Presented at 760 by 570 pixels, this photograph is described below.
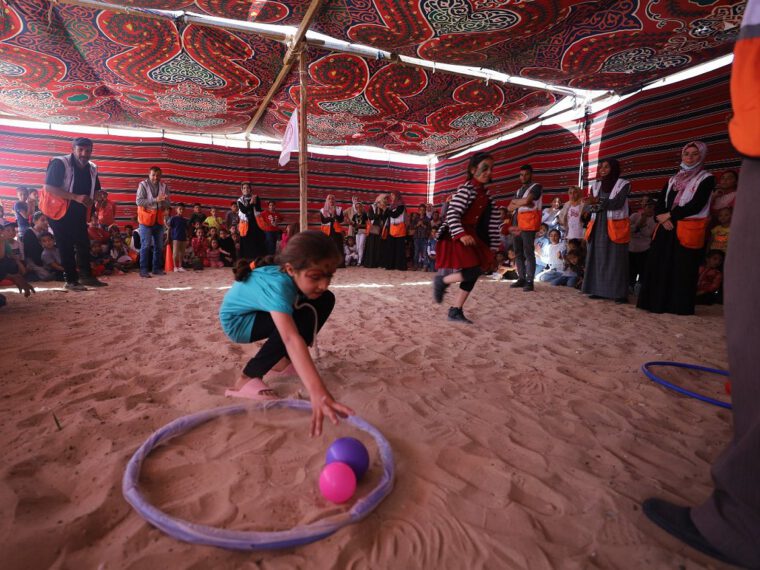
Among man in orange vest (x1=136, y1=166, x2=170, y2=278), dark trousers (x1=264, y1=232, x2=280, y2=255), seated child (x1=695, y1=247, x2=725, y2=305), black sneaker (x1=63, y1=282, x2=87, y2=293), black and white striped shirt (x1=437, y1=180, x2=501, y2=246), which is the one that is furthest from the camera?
dark trousers (x1=264, y1=232, x2=280, y2=255)

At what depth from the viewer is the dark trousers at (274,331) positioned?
207 centimetres

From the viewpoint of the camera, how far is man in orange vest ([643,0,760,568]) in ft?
3.20

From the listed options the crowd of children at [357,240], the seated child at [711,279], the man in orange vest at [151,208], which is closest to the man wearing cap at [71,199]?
the crowd of children at [357,240]

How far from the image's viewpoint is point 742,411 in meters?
1.06

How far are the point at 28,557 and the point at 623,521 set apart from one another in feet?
5.71

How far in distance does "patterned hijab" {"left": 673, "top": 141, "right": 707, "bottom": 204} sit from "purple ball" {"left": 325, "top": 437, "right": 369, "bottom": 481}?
4899 mm

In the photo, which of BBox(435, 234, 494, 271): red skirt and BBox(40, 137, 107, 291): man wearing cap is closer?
BBox(435, 234, 494, 271): red skirt

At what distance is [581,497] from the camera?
1.32 metres

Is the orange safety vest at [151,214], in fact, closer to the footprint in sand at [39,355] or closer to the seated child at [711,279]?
the footprint in sand at [39,355]

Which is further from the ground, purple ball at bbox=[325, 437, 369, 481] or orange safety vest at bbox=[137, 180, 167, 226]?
orange safety vest at bbox=[137, 180, 167, 226]

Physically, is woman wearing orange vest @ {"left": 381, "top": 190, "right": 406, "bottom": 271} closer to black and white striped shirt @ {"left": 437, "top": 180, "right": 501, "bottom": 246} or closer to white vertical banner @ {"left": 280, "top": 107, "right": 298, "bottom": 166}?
white vertical banner @ {"left": 280, "top": 107, "right": 298, "bottom": 166}

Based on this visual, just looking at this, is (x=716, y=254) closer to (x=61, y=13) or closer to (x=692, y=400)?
(x=692, y=400)

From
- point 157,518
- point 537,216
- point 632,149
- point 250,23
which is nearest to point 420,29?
point 250,23

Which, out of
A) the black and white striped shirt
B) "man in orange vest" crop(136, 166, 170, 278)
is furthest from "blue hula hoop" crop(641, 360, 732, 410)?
"man in orange vest" crop(136, 166, 170, 278)
